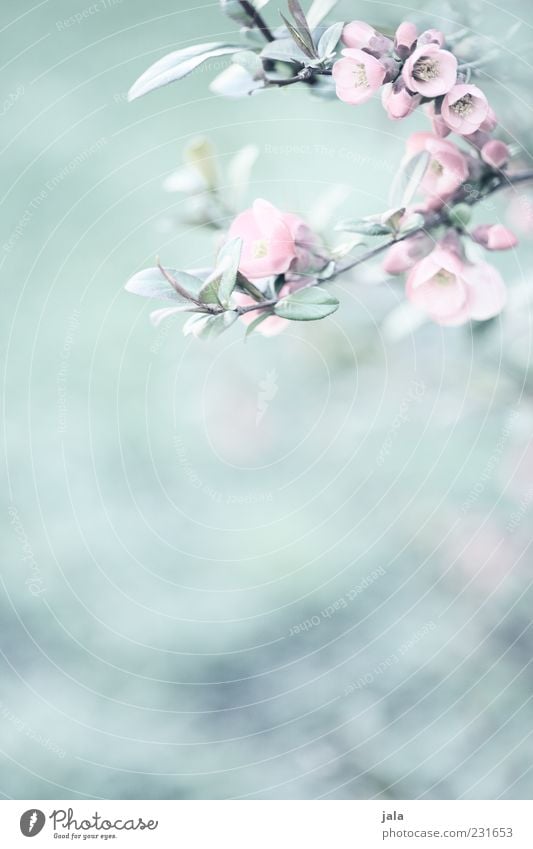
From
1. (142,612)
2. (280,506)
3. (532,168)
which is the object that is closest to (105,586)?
(142,612)

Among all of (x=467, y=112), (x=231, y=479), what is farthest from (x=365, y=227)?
(x=231, y=479)

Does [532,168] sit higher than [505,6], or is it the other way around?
[505,6]
